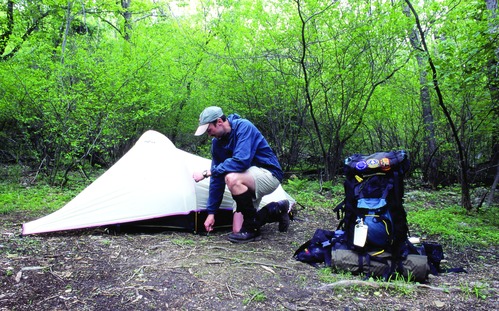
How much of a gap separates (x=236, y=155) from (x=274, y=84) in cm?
498

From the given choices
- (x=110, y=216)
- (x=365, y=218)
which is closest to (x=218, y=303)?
(x=365, y=218)

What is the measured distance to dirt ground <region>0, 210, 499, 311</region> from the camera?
2.21 meters

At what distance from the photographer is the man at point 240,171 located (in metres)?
3.65

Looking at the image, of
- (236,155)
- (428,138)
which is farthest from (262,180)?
(428,138)

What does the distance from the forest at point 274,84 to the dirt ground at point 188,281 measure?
10.7 ft

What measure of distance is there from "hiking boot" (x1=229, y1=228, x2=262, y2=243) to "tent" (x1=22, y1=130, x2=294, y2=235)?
47 cm

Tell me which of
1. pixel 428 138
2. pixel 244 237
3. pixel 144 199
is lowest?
pixel 244 237

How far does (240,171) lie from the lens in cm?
368

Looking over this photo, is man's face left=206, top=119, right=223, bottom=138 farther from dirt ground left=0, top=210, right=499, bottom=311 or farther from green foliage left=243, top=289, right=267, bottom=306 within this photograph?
green foliage left=243, top=289, right=267, bottom=306

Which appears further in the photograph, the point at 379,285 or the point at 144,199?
the point at 144,199

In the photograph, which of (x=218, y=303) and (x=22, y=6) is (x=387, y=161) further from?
(x=22, y=6)

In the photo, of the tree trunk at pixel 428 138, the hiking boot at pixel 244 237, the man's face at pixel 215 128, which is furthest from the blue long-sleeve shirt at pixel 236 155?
the tree trunk at pixel 428 138

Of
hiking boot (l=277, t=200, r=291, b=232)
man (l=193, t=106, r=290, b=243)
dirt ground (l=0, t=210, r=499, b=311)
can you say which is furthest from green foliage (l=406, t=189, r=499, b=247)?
man (l=193, t=106, r=290, b=243)

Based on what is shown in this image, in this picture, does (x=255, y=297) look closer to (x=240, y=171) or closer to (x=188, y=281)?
(x=188, y=281)
